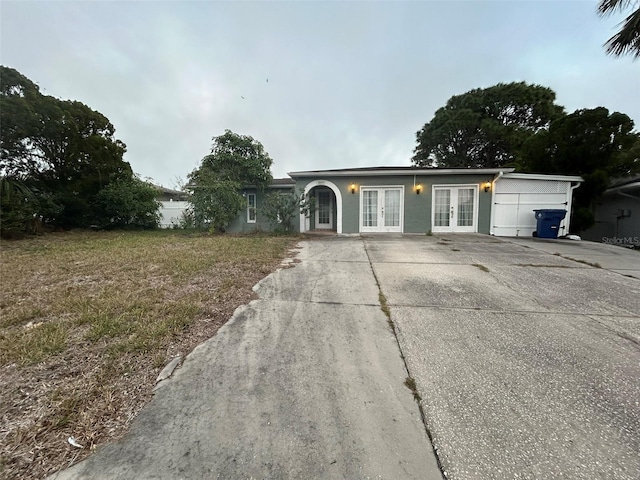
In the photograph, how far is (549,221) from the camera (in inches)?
356

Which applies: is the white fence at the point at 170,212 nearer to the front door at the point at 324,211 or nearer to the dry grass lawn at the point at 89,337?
the front door at the point at 324,211

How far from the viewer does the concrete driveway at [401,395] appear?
120 cm

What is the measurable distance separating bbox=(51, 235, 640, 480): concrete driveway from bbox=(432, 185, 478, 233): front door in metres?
7.01

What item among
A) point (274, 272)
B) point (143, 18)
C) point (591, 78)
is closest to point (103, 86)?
point (143, 18)

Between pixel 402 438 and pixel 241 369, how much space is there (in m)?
1.18

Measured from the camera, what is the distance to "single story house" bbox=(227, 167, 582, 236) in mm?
9664

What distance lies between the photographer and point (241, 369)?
1915mm

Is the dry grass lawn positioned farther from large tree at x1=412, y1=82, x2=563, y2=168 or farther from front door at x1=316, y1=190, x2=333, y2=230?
large tree at x1=412, y1=82, x2=563, y2=168

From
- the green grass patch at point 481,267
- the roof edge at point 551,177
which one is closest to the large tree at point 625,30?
the roof edge at point 551,177

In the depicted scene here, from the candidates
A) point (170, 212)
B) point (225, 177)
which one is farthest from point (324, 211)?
point (170, 212)

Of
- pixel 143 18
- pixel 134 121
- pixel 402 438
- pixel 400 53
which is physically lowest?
pixel 402 438

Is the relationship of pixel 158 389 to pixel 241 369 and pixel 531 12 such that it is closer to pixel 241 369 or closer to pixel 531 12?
pixel 241 369

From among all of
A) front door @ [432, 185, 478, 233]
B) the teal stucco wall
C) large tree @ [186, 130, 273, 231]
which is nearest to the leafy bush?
large tree @ [186, 130, 273, 231]

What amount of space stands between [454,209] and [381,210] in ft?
9.44
